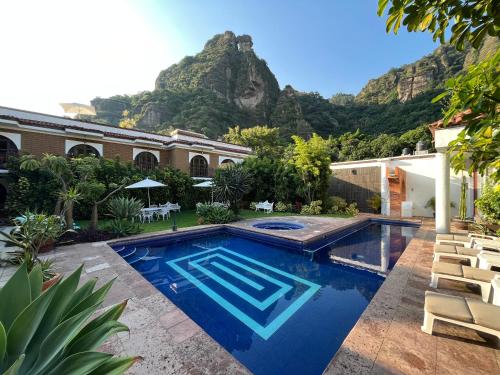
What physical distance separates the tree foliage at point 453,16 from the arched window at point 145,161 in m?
17.1

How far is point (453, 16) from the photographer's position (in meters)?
1.25

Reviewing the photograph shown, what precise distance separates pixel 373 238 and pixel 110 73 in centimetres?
1594

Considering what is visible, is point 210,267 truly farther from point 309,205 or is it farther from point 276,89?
point 276,89

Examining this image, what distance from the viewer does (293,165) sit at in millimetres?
15055

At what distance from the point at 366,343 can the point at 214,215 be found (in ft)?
28.6

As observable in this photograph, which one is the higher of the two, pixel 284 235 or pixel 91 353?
pixel 91 353

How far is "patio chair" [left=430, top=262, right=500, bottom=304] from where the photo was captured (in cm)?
314

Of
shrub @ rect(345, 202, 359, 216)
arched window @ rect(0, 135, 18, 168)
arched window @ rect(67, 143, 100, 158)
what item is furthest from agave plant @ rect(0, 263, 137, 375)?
arched window @ rect(0, 135, 18, 168)

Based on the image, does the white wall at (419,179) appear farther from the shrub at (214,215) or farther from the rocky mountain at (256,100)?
the rocky mountain at (256,100)

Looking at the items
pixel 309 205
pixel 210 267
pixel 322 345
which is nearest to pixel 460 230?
pixel 309 205

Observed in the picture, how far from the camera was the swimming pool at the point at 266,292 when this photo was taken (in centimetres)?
302

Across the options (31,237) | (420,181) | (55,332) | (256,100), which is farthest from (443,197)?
(256,100)

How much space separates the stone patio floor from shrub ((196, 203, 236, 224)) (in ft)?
21.9

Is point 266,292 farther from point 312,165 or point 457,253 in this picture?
point 312,165
